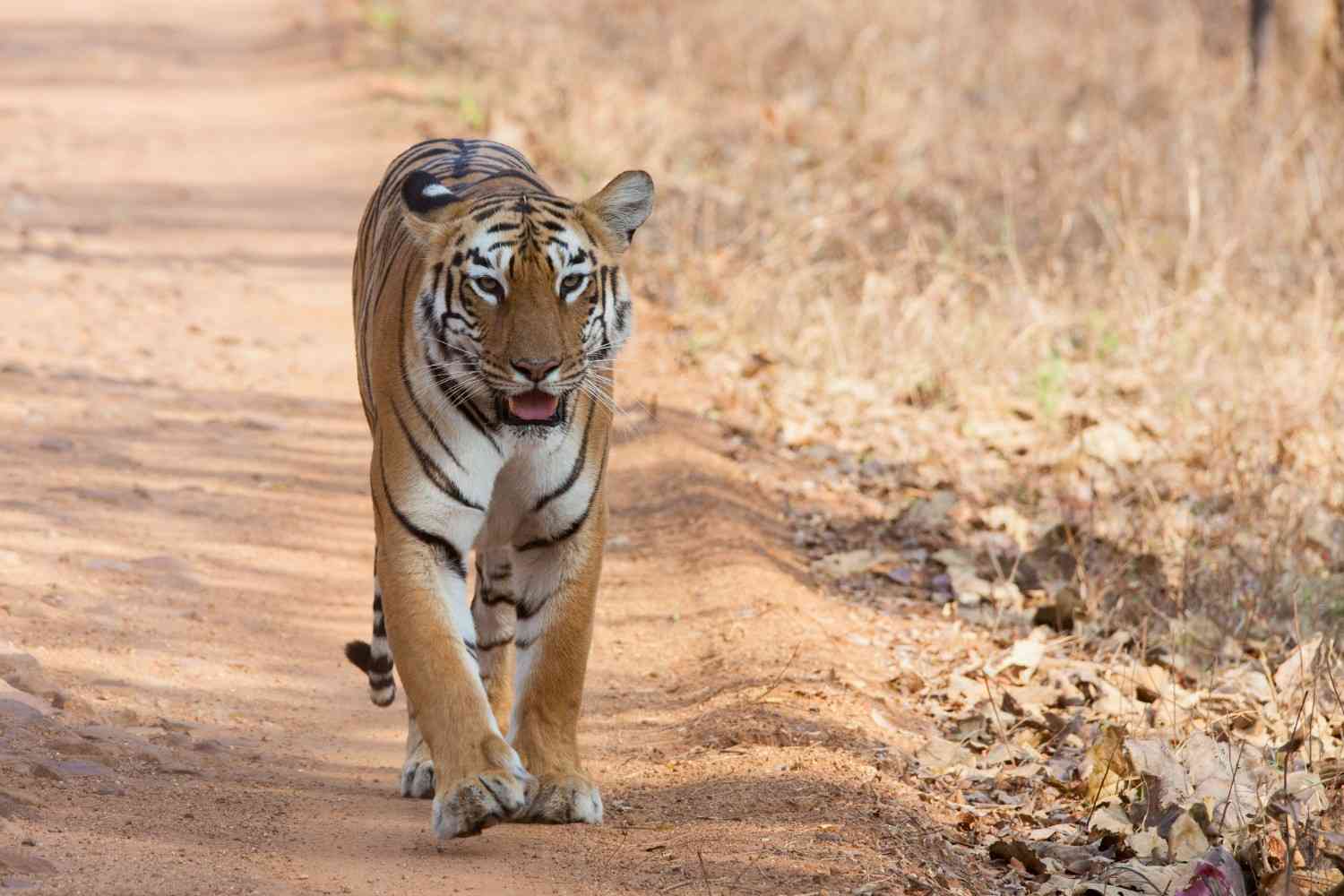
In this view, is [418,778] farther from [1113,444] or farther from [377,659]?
[1113,444]

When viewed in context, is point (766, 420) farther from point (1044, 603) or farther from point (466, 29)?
point (466, 29)

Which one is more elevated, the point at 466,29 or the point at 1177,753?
the point at 466,29

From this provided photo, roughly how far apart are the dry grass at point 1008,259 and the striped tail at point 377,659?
2.34 metres

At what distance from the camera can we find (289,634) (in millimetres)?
5281

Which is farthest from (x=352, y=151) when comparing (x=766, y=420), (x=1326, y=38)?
(x=1326, y=38)

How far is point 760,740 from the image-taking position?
436cm

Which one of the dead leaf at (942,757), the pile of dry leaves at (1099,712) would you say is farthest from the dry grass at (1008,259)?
the dead leaf at (942,757)

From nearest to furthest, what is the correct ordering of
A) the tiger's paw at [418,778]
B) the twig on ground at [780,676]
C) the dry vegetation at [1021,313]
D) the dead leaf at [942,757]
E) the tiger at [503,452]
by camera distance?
the tiger at [503,452] < the tiger's paw at [418,778] < the dead leaf at [942,757] < the twig on ground at [780,676] < the dry vegetation at [1021,313]

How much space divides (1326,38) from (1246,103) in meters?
1.12

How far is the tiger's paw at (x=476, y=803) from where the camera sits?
3.42 metres

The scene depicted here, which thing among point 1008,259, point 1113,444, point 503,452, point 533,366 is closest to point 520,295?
point 533,366

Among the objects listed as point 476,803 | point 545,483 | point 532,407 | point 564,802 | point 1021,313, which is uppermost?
point 532,407

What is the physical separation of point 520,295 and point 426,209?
0.39 meters

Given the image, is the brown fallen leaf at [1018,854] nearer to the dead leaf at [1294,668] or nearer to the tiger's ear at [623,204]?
the dead leaf at [1294,668]
